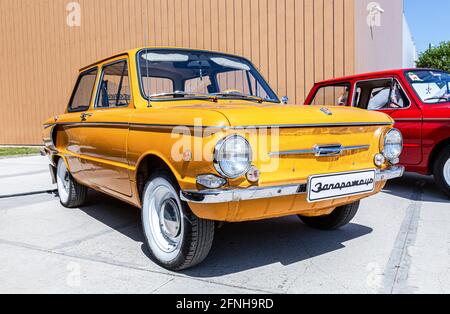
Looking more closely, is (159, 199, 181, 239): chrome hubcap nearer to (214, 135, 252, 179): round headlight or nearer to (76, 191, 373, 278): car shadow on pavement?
(76, 191, 373, 278): car shadow on pavement

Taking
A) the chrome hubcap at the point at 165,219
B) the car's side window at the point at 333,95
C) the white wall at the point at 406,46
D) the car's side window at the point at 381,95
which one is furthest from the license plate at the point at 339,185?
the white wall at the point at 406,46

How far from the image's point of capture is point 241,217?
2.47 meters

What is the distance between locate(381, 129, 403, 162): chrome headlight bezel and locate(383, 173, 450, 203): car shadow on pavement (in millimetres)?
2209

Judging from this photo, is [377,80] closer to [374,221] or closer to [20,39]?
[374,221]

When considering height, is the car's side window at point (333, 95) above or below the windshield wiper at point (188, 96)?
above

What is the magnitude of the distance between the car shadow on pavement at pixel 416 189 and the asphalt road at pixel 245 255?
31 centimetres

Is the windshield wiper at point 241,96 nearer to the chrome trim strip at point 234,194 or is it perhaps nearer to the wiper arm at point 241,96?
the wiper arm at point 241,96

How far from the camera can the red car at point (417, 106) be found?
16.5 feet

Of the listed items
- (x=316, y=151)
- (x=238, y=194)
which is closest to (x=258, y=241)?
(x=316, y=151)

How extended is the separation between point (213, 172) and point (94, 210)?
282 cm

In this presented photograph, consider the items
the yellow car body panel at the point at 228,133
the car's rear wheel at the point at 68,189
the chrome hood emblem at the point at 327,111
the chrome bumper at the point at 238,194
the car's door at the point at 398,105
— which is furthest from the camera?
the car's door at the point at 398,105

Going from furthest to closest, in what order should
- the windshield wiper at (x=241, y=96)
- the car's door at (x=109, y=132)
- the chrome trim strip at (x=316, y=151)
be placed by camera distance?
the windshield wiper at (x=241, y=96)
the car's door at (x=109, y=132)
the chrome trim strip at (x=316, y=151)

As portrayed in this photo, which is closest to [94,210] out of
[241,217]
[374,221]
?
[241,217]

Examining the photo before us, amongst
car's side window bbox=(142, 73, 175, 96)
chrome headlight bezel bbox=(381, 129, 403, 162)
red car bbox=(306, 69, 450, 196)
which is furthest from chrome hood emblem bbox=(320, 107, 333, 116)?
red car bbox=(306, 69, 450, 196)
